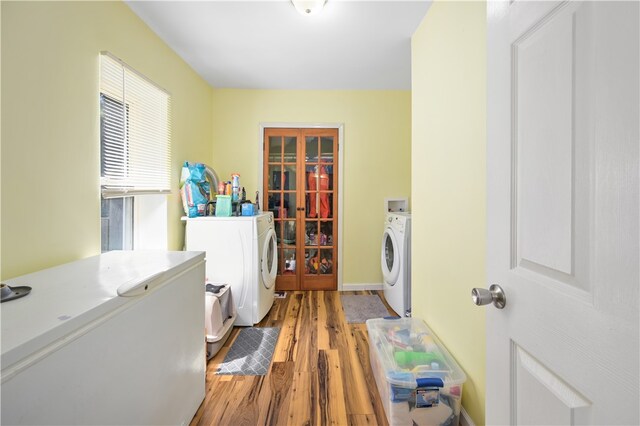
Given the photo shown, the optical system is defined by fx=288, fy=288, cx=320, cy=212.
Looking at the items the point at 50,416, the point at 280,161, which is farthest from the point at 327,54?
the point at 50,416

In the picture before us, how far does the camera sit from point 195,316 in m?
1.48

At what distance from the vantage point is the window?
1.77 m

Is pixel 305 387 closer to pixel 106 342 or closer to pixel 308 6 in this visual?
pixel 106 342

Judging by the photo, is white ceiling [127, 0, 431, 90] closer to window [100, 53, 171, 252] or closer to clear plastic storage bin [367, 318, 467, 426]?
window [100, 53, 171, 252]

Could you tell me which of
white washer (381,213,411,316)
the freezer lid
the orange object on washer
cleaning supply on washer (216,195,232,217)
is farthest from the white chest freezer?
the orange object on washer

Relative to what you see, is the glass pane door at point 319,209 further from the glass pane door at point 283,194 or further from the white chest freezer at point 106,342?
the white chest freezer at point 106,342

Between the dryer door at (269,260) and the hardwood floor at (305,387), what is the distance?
0.49 meters

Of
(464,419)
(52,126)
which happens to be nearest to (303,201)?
(52,126)

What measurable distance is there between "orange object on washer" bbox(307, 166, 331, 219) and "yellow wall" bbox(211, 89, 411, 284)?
24 centimetres

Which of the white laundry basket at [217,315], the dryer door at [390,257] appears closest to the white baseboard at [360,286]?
the dryer door at [390,257]

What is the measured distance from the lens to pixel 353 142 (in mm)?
3566

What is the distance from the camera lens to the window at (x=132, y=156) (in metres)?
1.77

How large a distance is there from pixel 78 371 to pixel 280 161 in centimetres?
302

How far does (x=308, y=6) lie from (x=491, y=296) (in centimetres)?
198
